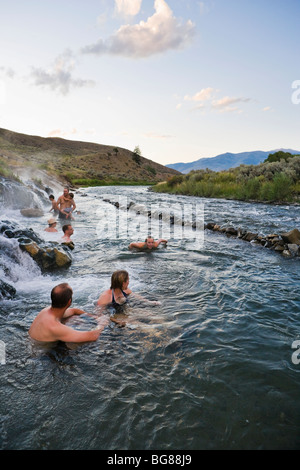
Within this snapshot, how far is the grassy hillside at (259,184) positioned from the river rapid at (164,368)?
1510cm

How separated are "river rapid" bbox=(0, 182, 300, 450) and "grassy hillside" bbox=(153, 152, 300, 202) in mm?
15100

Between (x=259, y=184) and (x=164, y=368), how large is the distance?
21741mm

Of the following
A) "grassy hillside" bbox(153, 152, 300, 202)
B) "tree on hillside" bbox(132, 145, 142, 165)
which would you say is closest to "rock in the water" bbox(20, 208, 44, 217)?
"grassy hillside" bbox(153, 152, 300, 202)

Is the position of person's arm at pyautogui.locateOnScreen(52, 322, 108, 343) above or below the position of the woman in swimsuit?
below

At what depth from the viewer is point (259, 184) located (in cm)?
2255

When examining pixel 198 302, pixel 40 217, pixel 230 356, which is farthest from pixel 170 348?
pixel 40 217

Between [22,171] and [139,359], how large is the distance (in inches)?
1261

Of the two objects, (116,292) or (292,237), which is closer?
(116,292)

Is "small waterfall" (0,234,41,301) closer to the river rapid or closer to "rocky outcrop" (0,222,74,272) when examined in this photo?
the river rapid

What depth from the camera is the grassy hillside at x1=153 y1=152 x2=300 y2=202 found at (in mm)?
20312

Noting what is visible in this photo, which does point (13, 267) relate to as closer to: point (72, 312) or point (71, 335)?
point (72, 312)

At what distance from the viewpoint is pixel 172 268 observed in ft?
25.2

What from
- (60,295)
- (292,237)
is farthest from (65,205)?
(60,295)

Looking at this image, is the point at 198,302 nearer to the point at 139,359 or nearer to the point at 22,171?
the point at 139,359
